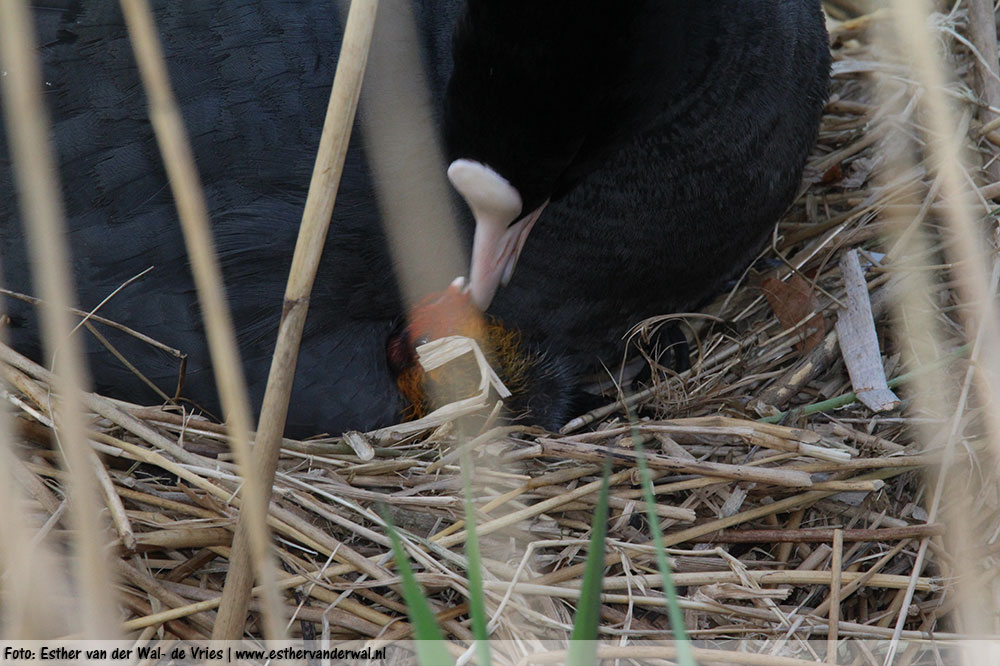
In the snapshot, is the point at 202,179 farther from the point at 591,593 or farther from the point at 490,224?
the point at 591,593

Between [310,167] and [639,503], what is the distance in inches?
38.1

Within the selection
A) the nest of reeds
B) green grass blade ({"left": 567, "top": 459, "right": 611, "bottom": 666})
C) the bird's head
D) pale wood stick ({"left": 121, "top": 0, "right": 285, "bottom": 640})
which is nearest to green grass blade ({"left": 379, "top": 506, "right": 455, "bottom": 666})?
green grass blade ({"left": 567, "top": 459, "right": 611, "bottom": 666})

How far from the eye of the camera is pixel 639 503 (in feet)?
6.11

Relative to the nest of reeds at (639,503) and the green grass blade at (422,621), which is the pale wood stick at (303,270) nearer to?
the green grass blade at (422,621)

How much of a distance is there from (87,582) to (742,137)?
173 centimetres

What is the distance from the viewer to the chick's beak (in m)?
1.95

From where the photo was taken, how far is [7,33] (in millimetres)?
1035

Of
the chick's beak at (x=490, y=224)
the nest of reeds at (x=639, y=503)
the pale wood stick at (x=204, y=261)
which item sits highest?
the pale wood stick at (x=204, y=261)

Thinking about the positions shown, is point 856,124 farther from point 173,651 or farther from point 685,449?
point 173,651

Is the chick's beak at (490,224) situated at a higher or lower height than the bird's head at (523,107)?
lower

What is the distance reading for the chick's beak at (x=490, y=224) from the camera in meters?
1.95

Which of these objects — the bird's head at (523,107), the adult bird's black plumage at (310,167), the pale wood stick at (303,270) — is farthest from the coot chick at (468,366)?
the pale wood stick at (303,270)

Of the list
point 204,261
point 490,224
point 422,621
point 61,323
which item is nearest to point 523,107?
point 490,224

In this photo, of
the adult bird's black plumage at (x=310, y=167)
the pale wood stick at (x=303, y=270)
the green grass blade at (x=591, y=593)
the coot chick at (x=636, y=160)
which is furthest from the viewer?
the adult bird's black plumage at (x=310, y=167)
